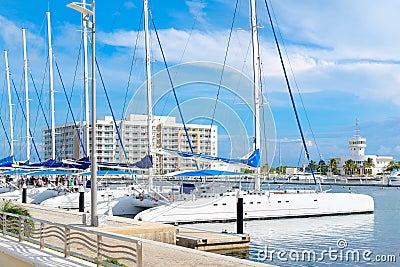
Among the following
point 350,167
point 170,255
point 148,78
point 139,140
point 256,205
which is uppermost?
point 148,78

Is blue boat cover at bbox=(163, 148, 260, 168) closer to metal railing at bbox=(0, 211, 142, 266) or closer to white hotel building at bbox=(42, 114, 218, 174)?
metal railing at bbox=(0, 211, 142, 266)

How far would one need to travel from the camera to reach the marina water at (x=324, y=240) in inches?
915

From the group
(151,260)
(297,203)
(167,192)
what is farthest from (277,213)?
(151,260)

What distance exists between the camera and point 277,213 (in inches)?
1505

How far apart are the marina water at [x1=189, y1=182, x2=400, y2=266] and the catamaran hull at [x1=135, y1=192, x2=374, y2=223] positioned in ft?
1.96

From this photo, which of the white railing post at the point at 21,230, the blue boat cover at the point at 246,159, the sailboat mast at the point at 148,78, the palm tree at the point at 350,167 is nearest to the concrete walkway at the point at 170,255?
the white railing post at the point at 21,230

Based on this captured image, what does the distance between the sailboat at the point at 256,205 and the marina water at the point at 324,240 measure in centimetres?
66

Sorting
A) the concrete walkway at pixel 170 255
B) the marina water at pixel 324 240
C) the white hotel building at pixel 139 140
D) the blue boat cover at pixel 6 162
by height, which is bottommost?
the marina water at pixel 324 240

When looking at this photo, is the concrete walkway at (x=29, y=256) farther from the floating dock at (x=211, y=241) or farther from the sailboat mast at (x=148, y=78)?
the sailboat mast at (x=148, y=78)

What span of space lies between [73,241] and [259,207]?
1005 inches

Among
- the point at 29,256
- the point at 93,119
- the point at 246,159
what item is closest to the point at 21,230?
the point at 29,256

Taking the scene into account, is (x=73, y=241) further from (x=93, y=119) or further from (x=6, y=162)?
(x=6, y=162)

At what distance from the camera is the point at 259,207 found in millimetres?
37250

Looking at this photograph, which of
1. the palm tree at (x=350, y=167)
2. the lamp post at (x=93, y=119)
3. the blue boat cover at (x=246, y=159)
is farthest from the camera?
the palm tree at (x=350, y=167)
